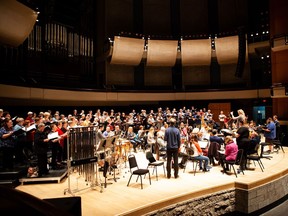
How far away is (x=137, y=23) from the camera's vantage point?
68.6 ft

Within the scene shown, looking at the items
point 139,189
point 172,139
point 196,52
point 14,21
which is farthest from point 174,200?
point 196,52

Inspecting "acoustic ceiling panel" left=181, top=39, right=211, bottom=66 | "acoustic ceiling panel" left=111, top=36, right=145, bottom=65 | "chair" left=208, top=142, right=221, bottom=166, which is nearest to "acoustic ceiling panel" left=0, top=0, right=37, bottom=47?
"acoustic ceiling panel" left=111, top=36, right=145, bottom=65

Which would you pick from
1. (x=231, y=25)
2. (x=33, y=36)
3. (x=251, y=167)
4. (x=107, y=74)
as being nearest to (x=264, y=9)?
(x=231, y=25)

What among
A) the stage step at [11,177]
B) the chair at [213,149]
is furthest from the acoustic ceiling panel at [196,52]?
the stage step at [11,177]

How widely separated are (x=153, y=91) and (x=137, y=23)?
6.17 metres

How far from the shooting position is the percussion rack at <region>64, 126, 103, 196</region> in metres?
5.70

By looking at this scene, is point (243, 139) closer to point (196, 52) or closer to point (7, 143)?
point (7, 143)

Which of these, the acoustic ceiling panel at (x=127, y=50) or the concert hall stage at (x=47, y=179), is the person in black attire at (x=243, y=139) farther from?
the acoustic ceiling panel at (x=127, y=50)

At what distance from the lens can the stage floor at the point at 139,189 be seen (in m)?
5.00

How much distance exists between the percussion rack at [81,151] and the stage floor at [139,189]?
0.37 m

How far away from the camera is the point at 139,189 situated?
6.16 m

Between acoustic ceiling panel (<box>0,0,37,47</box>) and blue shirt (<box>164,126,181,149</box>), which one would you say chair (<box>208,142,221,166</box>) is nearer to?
blue shirt (<box>164,126,181,149</box>)

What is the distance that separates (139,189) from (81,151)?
1733 mm

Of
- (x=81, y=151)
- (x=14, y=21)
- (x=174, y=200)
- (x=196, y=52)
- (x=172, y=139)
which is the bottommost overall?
(x=174, y=200)
